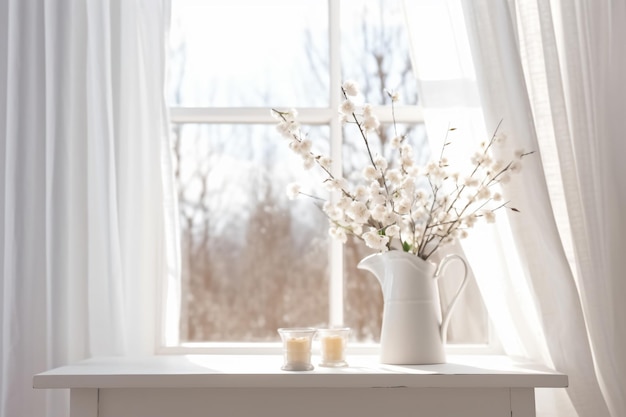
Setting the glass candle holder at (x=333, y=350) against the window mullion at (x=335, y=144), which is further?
the window mullion at (x=335, y=144)

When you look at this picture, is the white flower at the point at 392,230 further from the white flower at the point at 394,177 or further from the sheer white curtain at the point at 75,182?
the sheer white curtain at the point at 75,182

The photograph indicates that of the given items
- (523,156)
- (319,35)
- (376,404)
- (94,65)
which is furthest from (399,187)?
(94,65)

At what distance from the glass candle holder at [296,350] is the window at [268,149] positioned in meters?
0.51

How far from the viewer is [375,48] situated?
2.14 metres

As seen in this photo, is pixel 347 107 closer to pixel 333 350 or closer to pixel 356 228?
pixel 356 228

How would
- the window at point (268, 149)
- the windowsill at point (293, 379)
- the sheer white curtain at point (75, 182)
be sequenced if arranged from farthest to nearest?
the window at point (268, 149)
the sheer white curtain at point (75, 182)
the windowsill at point (293, 379)

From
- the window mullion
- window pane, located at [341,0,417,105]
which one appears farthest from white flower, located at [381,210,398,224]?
window pane, located at [341,0,417,105]

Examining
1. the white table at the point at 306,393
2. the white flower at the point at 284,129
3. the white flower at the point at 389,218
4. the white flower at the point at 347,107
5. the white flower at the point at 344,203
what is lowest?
the white table at the point at 306,393

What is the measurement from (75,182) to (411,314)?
949mm

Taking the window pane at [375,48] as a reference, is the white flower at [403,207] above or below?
below

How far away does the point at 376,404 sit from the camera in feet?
4.74

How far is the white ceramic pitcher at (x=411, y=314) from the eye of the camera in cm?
162

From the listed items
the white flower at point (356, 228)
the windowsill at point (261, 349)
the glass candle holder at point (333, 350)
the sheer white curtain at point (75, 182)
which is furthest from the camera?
the windowsill at point (261, 349)

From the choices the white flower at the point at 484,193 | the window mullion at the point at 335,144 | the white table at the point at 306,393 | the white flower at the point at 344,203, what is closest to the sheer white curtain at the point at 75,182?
the white table at the point at 306,393
